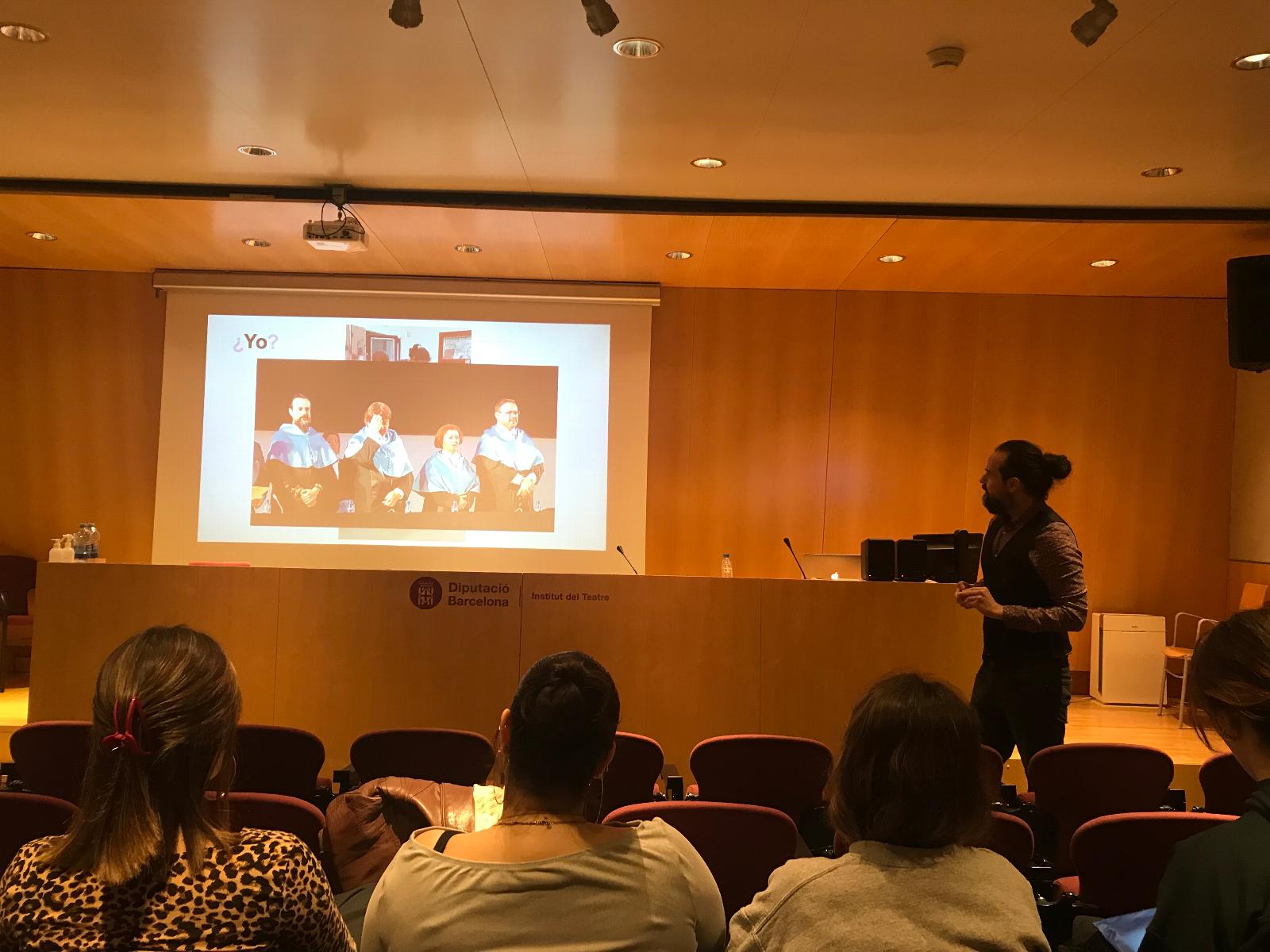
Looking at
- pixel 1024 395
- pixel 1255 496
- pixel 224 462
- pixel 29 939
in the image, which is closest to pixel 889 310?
pixel 1024 395

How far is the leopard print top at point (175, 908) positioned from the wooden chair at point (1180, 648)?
6512mm

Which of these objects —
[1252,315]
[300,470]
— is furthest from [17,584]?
[1252,315]

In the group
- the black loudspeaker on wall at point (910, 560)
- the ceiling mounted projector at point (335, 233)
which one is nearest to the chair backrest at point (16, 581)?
the ceiling mounted projector at point (335, 233)

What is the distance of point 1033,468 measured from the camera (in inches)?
155

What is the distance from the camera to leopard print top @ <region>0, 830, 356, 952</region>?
1340 mm

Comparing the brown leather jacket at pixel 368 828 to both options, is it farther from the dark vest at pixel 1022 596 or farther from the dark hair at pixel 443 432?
the dark hair at pixel 443 432

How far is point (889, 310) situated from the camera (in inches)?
304

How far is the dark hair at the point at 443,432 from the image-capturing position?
25.0 ft

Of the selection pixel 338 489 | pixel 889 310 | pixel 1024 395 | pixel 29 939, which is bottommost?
pixel 29 939

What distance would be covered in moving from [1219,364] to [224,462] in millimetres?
7548

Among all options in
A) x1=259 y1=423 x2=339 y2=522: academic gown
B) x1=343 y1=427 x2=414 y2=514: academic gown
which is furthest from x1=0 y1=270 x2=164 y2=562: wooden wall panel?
x1=343 y1=427 x2=414 y2=514: academic gown

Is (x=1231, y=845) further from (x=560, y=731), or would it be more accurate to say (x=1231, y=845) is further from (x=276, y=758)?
(x=276, y=758)

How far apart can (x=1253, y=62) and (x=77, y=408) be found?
7.73 m

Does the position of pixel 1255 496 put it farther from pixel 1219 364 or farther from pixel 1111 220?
pixel 1111 220
